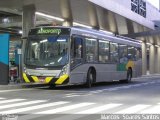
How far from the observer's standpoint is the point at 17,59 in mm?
25641

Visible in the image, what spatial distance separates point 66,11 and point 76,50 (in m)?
10.4

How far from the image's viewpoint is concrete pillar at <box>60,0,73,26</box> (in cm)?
2647

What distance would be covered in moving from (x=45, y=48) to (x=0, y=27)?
771 inches

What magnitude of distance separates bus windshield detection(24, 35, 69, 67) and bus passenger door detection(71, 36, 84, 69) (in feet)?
1.33

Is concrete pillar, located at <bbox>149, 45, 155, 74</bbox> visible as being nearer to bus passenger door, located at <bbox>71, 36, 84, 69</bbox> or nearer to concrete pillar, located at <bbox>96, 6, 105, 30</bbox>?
concrete pillar, located at <bbox>96, 6, 105, 30</bbox>

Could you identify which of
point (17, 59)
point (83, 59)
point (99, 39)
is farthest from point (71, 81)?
point (17, 59)

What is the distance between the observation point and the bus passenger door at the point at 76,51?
63.6 ft

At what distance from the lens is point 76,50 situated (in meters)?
19.7

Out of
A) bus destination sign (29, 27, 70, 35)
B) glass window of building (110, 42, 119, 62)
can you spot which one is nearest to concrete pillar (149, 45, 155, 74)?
glass window of building (110, 42, 119, 62)

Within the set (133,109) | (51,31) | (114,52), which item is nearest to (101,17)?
(114,52)

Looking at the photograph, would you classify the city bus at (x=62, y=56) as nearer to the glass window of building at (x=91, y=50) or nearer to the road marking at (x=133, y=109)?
the glass window of building at (x=91, y=50)

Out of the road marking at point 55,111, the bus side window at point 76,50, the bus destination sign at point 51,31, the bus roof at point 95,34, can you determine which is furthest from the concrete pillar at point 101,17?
the road marking at point 55,111

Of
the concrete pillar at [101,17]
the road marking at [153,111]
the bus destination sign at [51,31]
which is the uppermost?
the concrete pillar at [101,17]

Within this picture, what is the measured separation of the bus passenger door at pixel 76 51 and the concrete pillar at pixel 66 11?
6261mm
